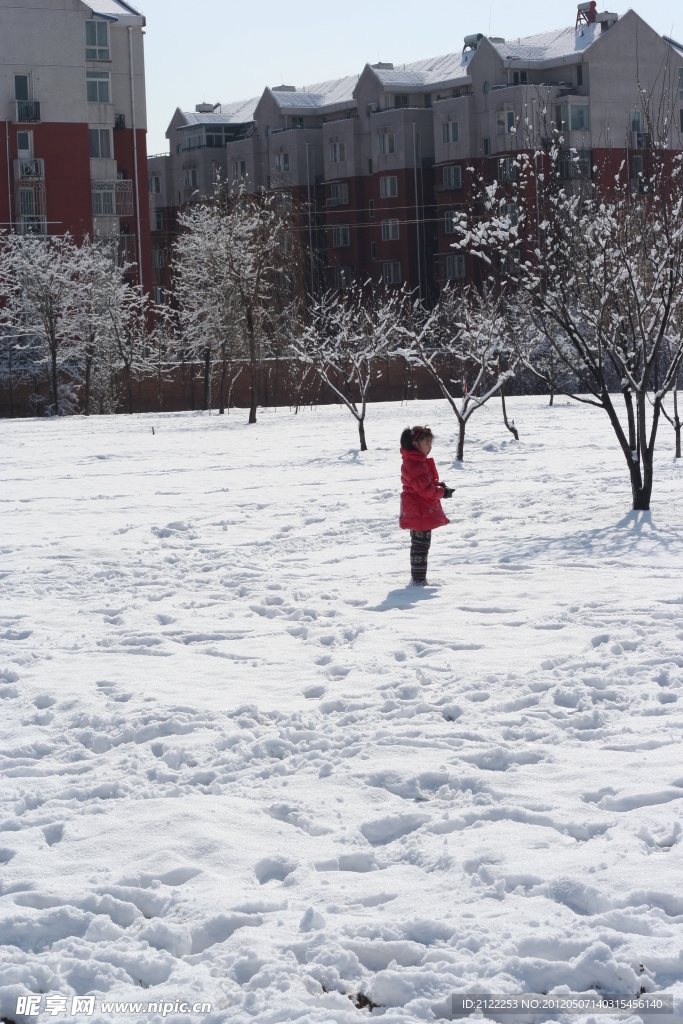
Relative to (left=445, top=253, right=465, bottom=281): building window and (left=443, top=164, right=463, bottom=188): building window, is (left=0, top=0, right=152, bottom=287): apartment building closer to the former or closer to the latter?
(left=445, top=253, right=465, bottom=281): building window

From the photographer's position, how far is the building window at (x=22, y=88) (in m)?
44.8

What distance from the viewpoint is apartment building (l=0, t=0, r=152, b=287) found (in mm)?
44781

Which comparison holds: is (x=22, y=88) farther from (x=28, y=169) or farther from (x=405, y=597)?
(x=405, y=597)

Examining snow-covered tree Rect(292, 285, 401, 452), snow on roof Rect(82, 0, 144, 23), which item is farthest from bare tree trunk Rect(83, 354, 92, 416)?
snow on roof Rect(82, 0, 144, 23)

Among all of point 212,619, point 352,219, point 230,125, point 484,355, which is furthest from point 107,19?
point 212,619

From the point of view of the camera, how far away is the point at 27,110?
44.9 m

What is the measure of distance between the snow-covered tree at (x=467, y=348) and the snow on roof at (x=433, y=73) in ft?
51.1

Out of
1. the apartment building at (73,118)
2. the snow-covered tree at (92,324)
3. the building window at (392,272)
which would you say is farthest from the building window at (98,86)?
the building window at (392,272)

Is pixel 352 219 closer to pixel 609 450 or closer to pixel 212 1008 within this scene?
pixel 609 450

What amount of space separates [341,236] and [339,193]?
7.93 feet

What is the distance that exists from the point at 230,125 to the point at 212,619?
67363 mm

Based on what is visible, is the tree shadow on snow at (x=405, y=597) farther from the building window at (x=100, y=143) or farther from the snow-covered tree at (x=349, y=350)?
the building window at (x=100, y=143)

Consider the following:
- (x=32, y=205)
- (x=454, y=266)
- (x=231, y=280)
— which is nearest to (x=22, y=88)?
(x=32, y=205)

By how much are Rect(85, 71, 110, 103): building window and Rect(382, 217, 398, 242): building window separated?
18698mm
